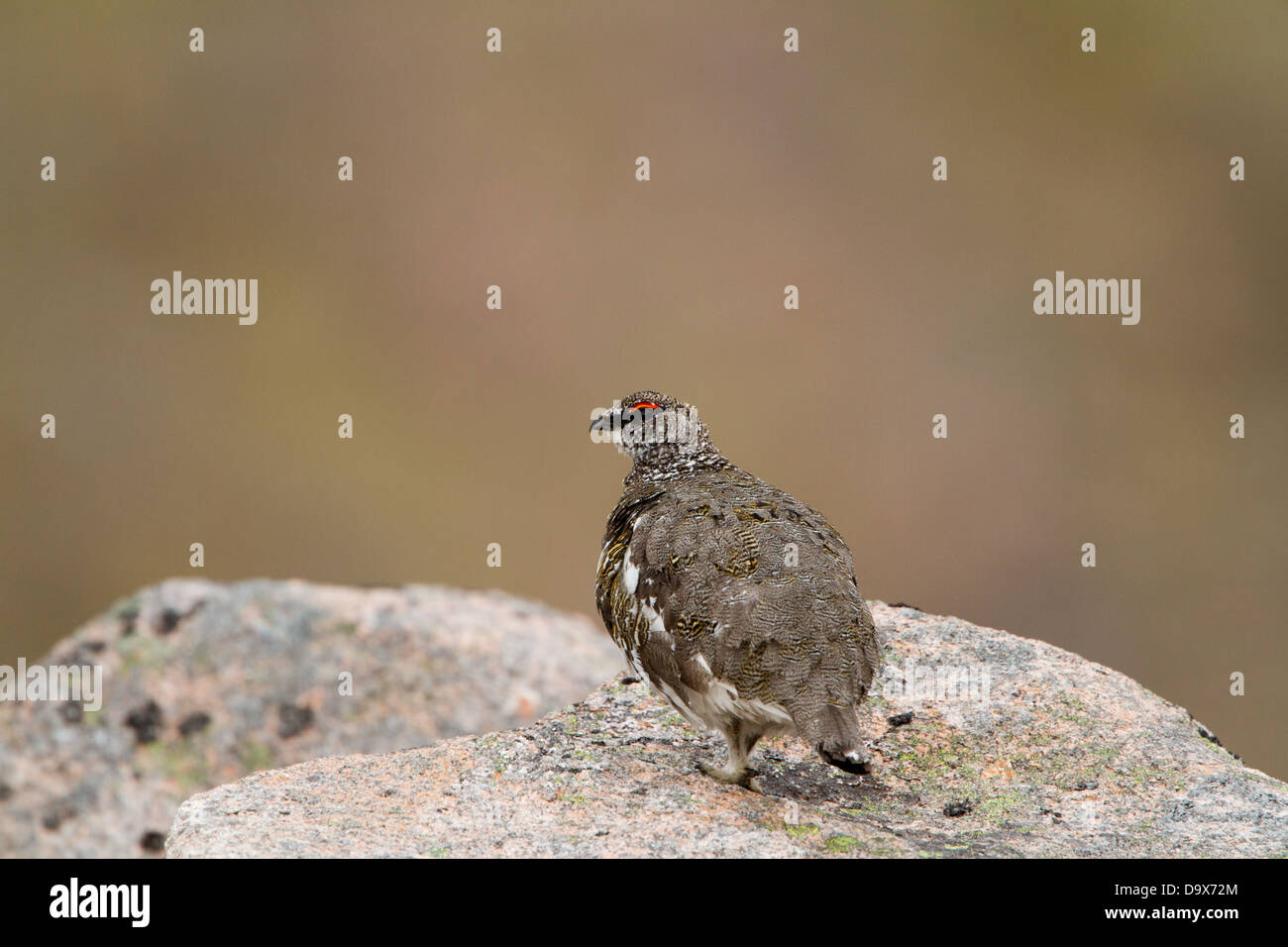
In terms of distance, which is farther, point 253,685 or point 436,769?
point 253,685

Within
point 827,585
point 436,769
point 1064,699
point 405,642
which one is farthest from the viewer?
point 405,642

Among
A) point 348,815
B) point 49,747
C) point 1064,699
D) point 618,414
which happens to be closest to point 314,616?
point 49,747

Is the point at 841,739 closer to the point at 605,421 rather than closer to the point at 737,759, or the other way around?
the point at 737,759

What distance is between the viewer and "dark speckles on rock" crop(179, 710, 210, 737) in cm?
925

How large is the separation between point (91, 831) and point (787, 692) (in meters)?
5.41

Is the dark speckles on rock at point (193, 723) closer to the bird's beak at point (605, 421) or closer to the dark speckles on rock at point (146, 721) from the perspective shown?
the dark speckles on rock at point (146, 721)

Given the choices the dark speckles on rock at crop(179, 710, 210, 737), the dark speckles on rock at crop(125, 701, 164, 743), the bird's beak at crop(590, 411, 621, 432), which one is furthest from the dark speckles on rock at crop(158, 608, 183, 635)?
the bird's beak at crop(590, 411, 621, 432)

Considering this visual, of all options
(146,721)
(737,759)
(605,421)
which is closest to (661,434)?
(605,421)

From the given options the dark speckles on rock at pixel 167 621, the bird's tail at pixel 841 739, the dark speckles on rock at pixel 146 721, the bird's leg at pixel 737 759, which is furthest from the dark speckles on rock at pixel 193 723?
the bird's tail at pixel 841 739

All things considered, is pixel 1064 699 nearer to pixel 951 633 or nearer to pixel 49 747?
pixel 951 633

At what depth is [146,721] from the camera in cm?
926

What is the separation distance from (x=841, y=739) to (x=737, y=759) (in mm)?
966

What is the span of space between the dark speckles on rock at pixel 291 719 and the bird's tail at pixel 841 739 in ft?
16.3

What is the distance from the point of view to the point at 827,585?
20.3 feet
